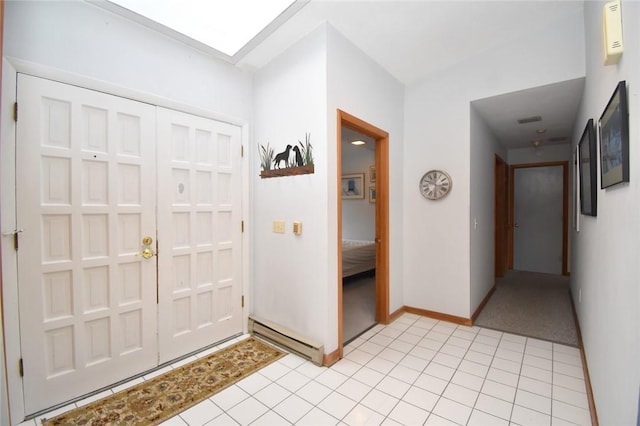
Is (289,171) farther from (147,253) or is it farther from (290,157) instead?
(147,253)

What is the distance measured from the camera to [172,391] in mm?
1965

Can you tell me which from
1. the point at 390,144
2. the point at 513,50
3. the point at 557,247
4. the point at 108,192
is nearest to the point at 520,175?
the point at 557,247

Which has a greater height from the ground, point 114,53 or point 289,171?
point 114,53

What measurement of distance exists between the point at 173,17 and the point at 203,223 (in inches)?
66.9

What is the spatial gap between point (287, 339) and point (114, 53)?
269cm

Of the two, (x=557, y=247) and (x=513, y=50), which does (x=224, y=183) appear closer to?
(x=513, y=50)

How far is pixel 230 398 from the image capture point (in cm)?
190

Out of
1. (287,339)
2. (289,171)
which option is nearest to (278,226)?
(289,171)

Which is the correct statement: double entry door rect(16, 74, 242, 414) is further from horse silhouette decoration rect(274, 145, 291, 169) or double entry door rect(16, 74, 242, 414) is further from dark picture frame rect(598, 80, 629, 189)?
dark picture frame rect(598, 80, 629, 189)

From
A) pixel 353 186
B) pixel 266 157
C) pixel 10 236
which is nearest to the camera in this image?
pixel 10 236

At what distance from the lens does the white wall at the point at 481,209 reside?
317 cm

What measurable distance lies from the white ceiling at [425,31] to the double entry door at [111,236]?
1.11 m

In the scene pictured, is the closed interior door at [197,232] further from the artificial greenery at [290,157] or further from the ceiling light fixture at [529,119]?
the ceiling light fixture at [529,119]

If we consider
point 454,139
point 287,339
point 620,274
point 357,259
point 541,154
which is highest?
point 541,154
